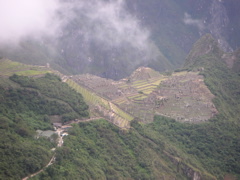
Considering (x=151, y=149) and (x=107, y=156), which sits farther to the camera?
(x=151, y=149)

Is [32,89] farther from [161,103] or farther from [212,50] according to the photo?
[212,50]

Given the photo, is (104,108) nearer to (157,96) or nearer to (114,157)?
(157,96)

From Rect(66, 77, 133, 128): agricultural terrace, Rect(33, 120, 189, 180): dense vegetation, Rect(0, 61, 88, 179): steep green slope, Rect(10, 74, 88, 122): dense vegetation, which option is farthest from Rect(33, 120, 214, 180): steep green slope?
Rect(10, 74, 88, 122): dense vegetation

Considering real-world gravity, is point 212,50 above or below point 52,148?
above

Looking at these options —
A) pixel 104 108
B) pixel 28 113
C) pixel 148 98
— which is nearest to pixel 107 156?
pixel 28 113

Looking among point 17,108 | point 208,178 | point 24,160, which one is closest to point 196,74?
point 208,178

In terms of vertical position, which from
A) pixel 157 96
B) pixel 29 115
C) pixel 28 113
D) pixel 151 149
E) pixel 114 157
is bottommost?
pixel 114 157

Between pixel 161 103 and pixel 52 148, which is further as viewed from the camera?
pixel 161 103
